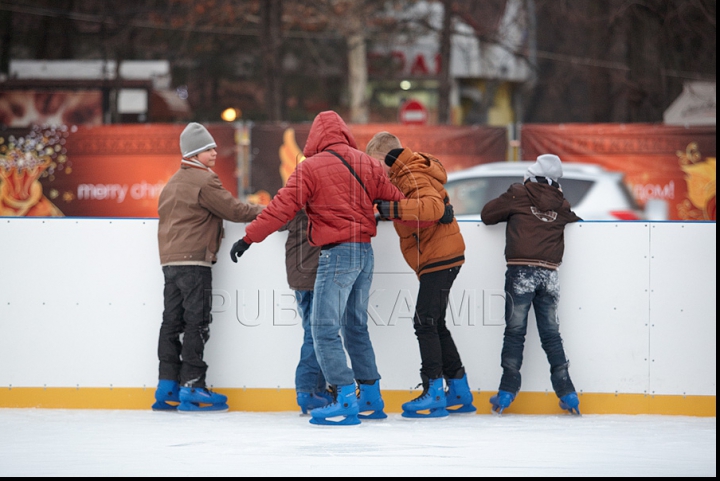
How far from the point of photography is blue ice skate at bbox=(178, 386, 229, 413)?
5934 millimetres

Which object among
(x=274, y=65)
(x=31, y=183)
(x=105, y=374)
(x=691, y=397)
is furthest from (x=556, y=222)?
(x=274, y=65)

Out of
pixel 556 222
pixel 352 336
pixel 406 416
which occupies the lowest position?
pixel 406 416

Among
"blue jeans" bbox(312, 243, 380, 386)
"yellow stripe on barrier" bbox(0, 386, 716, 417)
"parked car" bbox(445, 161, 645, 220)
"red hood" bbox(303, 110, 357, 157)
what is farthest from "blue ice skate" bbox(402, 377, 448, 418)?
"parked car" bbox(445, 161, 645, 220)

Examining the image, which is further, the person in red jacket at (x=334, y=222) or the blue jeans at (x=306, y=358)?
the blue jeans at (x=306, y=358)

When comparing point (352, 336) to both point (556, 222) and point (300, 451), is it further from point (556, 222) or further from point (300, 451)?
point (556, 222)

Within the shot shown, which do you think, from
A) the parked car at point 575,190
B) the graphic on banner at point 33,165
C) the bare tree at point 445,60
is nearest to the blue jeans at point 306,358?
the parked car at point 575,190

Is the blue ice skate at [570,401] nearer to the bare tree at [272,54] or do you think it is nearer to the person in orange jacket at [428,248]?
the person in orange jacket at [428,248]

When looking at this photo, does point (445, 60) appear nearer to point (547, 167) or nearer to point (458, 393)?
point (547, 167)

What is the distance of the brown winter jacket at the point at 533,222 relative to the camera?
19.1 feet

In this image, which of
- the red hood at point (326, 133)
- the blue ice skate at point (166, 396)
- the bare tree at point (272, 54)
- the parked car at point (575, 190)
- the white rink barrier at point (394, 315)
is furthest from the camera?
the bare tree at point (272, 54)

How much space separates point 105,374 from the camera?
621 centimetres

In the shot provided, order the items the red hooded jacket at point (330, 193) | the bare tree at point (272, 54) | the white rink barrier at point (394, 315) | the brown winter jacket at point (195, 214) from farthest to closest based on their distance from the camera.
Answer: the bare tree at point (272, 54) → the white rink barrier at point (394, 315) → the brown winter jacket at point (195, 214) → the red hooded jacket at point (330, 193)

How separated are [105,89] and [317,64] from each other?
33.1 ft

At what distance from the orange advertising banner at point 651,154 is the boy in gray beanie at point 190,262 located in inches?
316
